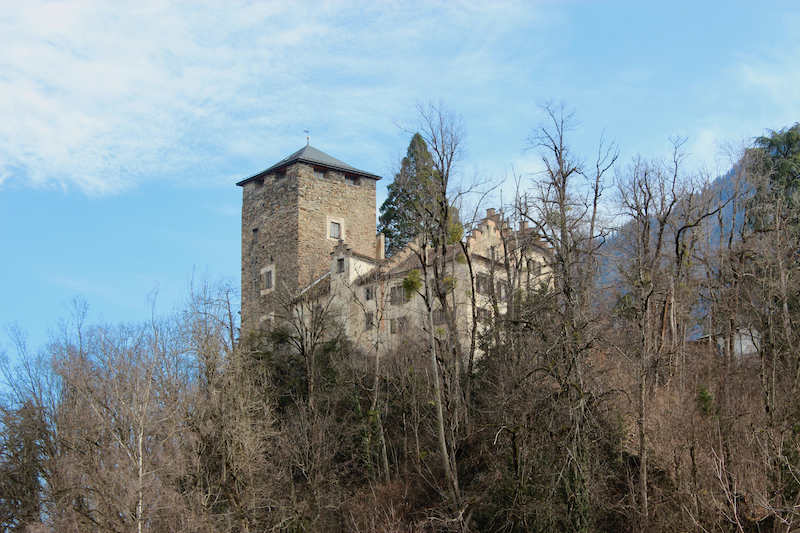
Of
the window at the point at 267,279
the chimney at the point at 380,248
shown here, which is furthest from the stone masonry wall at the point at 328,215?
the window at the point at 267,279

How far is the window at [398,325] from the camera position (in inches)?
1494

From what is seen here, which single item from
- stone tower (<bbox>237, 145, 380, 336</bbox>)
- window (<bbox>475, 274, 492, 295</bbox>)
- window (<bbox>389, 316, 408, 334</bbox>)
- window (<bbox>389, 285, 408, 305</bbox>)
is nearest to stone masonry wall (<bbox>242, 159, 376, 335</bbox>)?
stone tower (<bbox>237, 145, 380, 336</bbox>)

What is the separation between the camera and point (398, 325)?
125 ft

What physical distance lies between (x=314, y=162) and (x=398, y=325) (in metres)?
13.7

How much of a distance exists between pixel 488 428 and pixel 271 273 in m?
23.4

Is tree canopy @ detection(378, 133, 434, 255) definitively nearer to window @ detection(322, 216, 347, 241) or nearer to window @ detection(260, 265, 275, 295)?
window @ detection(322, 216, 347, 241)

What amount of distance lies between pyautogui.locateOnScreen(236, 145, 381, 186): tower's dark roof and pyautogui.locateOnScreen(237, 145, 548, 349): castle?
0.21ft

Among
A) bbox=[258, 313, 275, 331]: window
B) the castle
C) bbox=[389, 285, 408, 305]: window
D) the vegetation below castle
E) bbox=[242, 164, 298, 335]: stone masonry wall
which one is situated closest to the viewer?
the vegetation below castle

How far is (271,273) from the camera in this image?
154 feet

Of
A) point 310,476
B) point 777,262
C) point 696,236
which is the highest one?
point 696,236

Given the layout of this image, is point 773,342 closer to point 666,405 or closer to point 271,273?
point 666,405

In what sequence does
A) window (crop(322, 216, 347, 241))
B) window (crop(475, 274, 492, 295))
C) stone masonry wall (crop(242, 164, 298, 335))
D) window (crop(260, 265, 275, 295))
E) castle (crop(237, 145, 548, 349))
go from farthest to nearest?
window (crop(322, 216, 347, 241))
window (crop(260, 265, 275, 295))
stone masonry wall (crop(242, 164, 298, 335))
castle (crop(237, 145, 548, 349))
window (crop(475, 274, 492, 295))

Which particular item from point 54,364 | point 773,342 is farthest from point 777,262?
point 54,364

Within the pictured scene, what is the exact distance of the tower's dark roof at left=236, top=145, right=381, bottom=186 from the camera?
156ft
